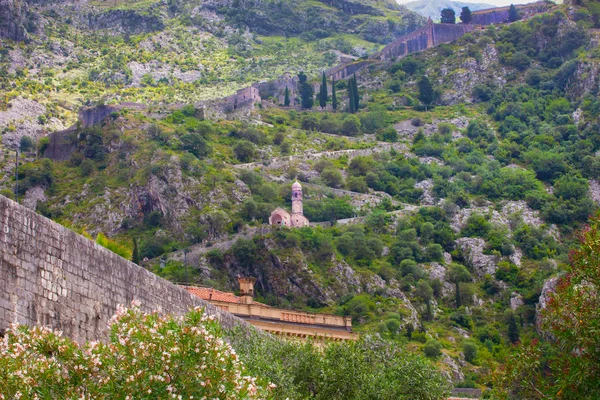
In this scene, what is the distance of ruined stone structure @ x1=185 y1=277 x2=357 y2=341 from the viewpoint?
42263 millimetres

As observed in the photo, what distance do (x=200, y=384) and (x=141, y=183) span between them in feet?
280

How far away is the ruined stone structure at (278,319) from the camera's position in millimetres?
42263

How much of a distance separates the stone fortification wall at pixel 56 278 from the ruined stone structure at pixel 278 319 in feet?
72.6

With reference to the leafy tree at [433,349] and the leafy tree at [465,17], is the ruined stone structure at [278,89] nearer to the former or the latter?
the leafy tree at [465,17]

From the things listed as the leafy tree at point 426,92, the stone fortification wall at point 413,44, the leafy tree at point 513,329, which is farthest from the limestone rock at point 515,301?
the stone fortification wall at point 413,44

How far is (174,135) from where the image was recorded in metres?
109

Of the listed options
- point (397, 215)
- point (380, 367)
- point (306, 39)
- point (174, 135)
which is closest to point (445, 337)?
point (397, 215)

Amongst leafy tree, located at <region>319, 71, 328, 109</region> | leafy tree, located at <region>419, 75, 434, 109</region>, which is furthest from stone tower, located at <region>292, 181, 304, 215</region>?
leafy tree, located at <region>419, 75, 434, 109</region>

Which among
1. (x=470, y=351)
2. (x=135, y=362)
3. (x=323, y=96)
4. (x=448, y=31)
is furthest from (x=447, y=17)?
(x=135, y=362)

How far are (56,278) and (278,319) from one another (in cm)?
2748

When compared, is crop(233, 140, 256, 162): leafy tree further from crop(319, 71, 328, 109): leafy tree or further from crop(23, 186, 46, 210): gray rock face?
crop(319, 71, 328, 109): leafy tree

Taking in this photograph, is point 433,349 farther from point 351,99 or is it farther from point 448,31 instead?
point 448,31

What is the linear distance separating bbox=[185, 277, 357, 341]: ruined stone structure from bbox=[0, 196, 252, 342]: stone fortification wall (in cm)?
2212

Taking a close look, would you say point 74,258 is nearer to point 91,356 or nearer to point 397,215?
point 91,356
